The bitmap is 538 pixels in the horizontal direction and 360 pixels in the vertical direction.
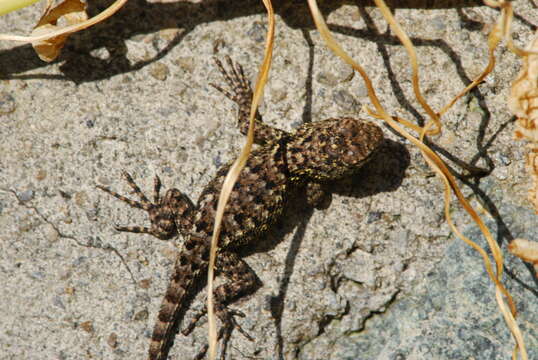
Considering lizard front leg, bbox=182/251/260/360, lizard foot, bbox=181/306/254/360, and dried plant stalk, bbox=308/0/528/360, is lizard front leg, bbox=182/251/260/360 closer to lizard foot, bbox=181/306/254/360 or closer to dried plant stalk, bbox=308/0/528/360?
lizard foot, bbox=181/306/254/360

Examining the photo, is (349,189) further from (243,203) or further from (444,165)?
(243,203)

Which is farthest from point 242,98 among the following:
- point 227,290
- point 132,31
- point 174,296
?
point 174,296

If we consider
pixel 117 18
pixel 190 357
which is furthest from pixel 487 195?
pixel 117 18

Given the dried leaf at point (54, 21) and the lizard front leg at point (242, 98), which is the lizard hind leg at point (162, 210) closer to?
the lizard front leg at point (242, 98)

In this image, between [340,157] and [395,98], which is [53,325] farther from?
[395,98]

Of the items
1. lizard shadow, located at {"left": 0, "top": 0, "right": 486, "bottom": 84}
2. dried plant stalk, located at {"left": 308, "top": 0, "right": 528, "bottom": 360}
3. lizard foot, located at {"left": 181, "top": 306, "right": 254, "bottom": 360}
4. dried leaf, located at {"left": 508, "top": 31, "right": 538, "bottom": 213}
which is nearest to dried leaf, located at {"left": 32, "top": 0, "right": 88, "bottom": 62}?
lizard shadow, located at {"left": 0, "top": 0, "right": 486, "bottom": 84}

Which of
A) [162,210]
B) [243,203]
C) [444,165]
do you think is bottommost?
[444,165]

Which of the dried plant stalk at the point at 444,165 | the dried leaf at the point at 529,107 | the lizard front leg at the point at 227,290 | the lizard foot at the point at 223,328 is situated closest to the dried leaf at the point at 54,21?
the dried plant stalk at the point at 444,165
